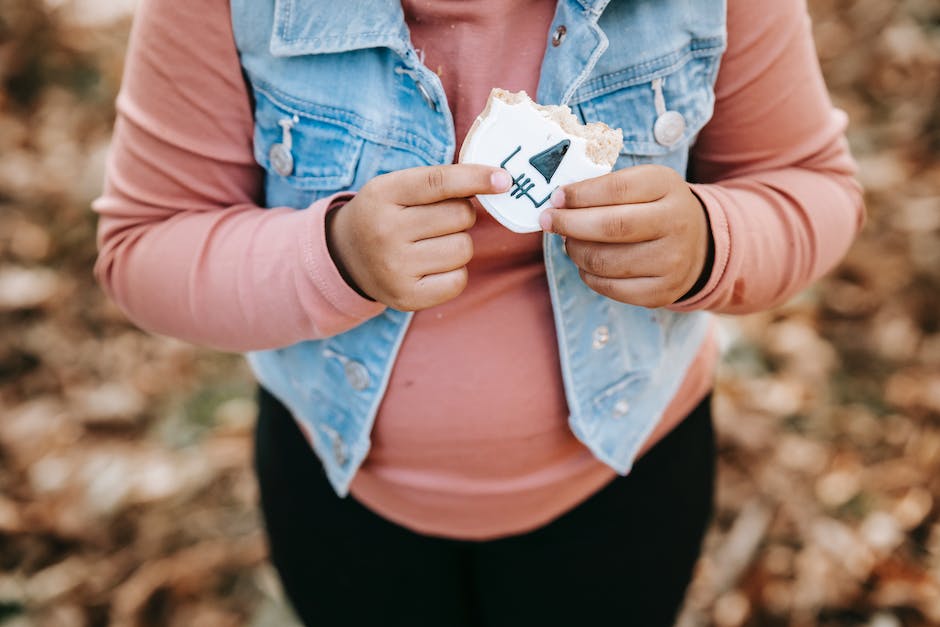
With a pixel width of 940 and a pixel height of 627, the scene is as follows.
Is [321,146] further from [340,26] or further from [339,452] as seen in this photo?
[339,452]

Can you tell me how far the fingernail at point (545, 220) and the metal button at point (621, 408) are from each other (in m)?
0.32

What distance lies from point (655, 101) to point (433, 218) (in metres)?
0.29

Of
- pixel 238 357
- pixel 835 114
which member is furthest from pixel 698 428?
pixel 238 357

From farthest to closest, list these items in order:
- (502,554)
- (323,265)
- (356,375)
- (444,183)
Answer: (502,554) → (356,375) → (323,265) → (444,183)

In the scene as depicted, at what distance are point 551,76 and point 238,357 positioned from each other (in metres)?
1.61

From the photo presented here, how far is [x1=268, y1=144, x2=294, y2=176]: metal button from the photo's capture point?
87cm

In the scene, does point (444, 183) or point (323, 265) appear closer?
point (444, 183)

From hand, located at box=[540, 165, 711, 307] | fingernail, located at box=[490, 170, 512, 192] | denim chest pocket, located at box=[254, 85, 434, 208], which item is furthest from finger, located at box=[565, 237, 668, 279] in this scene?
denim chest pocket, located at box=[254, 85, 434, 208]

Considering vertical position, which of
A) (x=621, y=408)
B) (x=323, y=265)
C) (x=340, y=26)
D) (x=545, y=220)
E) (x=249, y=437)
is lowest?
(x=249, y=437)

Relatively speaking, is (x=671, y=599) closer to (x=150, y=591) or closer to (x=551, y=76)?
(x=551, y=76)

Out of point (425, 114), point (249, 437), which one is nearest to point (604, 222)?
point (425, 114)

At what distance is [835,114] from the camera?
0.96m

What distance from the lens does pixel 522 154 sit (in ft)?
2.43

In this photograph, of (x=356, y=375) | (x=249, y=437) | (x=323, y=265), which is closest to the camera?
(x=323, y=265)
